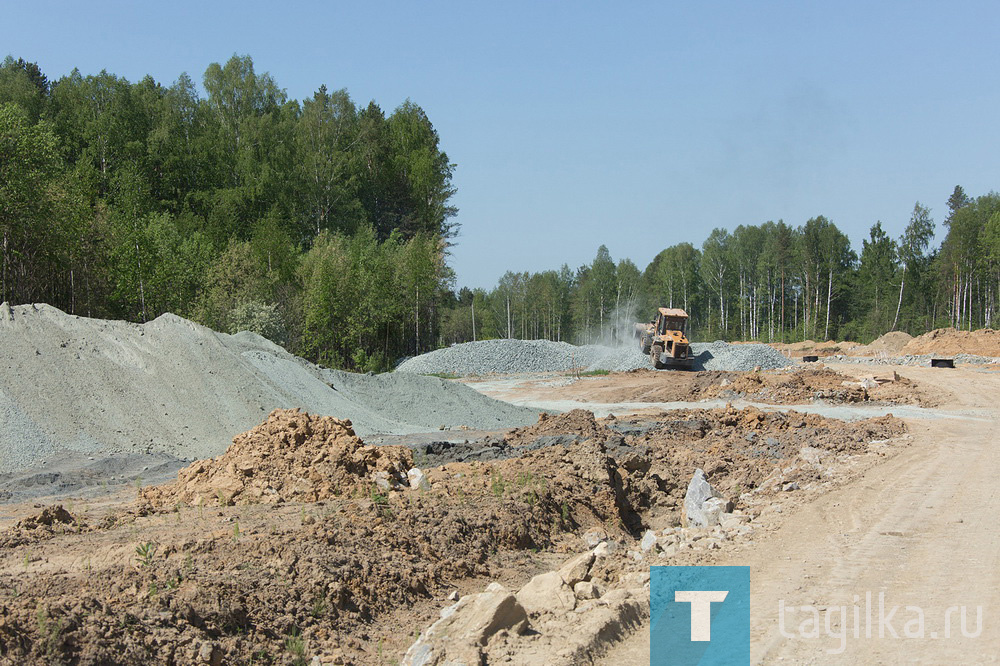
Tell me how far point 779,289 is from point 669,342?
144 feet

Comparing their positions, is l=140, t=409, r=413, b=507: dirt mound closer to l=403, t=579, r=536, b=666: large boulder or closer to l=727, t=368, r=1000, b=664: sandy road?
l=403, t=579, r=536, b=666: large boulder

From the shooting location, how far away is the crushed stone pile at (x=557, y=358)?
37562 mm

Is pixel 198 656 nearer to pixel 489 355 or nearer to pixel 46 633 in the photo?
pixel 46 633

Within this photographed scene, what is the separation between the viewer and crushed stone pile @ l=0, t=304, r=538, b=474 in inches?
613

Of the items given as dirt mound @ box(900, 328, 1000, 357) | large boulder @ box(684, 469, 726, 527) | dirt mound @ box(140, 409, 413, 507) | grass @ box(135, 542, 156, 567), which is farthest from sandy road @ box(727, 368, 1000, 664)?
dirt mound @ box(900, 328, 1000, 357)

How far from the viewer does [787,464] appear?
13797 mm

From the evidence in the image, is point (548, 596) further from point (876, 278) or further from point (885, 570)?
point (876, 278)

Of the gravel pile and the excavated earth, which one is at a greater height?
the gravel pile

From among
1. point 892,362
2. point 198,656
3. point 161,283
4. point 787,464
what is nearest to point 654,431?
point 787,464

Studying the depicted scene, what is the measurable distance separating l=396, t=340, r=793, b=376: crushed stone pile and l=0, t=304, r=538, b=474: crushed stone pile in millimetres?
17051

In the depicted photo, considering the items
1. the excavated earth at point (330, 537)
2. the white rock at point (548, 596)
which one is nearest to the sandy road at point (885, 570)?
the white rock at point (548, 596)

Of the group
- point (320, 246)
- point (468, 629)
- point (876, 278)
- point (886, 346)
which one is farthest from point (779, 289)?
point (468, 629)

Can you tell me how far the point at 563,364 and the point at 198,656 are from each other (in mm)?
37228

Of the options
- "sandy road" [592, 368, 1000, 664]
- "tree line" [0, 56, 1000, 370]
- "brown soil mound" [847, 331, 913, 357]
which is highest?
"tree line" [0, 56, 1000, 370]
